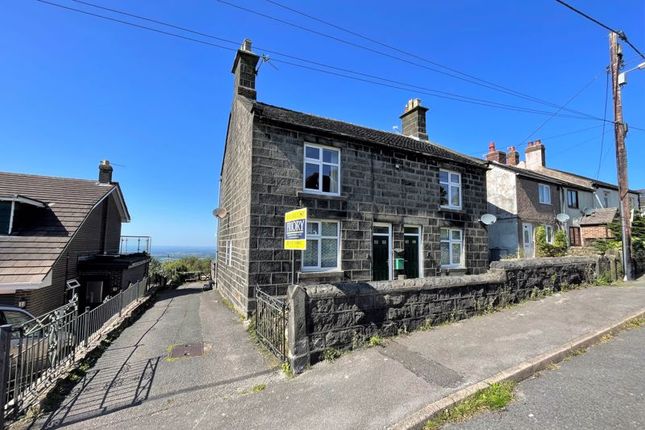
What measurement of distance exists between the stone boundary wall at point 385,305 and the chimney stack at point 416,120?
395 inches

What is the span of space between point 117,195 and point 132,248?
187 inches

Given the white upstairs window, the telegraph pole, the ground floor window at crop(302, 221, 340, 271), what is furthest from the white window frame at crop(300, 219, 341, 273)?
the telegraph pole

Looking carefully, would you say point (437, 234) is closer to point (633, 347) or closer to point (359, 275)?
point (359, 275)

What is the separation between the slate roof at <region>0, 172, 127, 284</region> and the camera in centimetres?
1154

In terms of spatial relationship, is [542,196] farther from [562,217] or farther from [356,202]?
[356,202]

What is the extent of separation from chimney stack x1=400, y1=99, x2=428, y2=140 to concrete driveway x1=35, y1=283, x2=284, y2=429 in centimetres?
1386

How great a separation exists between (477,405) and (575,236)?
26.7 metres

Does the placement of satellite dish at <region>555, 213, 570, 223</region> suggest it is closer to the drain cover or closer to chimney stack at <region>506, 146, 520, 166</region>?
chimney stack at <region>506, 146, 520, 166</region>

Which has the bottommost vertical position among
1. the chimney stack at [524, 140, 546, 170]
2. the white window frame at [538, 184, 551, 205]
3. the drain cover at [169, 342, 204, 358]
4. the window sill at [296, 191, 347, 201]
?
the drain cover at [169, 342, 204, 358]

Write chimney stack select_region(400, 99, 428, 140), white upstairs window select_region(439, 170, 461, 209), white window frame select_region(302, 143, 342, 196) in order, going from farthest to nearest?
chimney stack select_region(400, 99, 428, 140) → white upstairs window select_region(439, 170, 461, 209) → white window frame select_region(302, 143, 342, 196)

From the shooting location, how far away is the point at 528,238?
2080cm

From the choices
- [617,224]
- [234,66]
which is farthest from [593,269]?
[234,66]

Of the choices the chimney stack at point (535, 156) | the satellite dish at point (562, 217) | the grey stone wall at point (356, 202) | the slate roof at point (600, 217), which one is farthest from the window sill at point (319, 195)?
the chimney stack at point (535, 156)

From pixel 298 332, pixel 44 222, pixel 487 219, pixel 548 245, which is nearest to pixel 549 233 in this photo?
pixel 548 245
